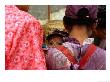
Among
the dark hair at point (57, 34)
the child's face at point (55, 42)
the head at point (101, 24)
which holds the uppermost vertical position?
the head at point (101, 24)

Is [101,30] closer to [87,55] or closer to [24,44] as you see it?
[87,55]

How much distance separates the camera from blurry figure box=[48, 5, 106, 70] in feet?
3.71

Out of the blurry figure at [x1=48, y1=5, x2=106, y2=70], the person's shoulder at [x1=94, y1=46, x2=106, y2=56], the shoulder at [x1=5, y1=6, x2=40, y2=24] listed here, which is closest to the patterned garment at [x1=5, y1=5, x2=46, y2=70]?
the shoulder at [x1=5, y1=6, x2=40, y2=24]

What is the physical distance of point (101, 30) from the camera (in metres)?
1.27

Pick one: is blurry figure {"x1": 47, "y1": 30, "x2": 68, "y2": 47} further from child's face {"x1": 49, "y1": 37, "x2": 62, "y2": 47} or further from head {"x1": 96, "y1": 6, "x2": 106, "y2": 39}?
head {"x1": 96, "y1": 6, "x2": 106, "y2": 39}

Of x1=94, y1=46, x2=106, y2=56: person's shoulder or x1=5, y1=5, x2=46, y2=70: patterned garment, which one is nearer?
x1=5, y1=5, x2=46, y2=70: patterned garment

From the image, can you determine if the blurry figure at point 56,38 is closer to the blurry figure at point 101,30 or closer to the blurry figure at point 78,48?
the blurry figure at point 78,48

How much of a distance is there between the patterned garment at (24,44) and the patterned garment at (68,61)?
0.08 m

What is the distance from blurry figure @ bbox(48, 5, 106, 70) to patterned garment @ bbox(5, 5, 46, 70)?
0.10m

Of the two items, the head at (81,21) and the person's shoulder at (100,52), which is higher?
A: the head at (81,21)

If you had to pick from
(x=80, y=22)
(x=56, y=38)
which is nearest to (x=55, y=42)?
(x=56, y=38)

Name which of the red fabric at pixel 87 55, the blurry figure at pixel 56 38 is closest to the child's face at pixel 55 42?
the blurry figure at pixel 56 38

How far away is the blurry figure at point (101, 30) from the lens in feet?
3.88
